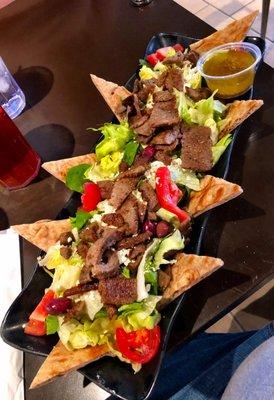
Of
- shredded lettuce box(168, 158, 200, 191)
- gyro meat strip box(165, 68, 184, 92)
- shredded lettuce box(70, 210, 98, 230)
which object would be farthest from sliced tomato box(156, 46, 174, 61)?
shredded lettuce box(70, 210, 98, 230)

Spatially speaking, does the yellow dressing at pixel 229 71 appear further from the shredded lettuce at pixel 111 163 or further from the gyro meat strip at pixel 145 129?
the shredded lettuce at pixel 111 163

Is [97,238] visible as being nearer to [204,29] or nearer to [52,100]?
[52,100]

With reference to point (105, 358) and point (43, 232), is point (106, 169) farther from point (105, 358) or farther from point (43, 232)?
point (105, 358)

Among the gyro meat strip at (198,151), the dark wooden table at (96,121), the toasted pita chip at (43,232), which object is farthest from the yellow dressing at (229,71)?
the toasted pita chip at (43,232)

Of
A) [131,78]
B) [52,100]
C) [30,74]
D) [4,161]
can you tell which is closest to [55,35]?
[30,74]

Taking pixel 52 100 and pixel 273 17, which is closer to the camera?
pixel 52 100

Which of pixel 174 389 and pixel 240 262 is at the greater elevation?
pixel 240 262

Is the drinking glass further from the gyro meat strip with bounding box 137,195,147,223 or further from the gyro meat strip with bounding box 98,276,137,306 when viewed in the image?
the gyro meat strip with bounding box 98,276,137,306
